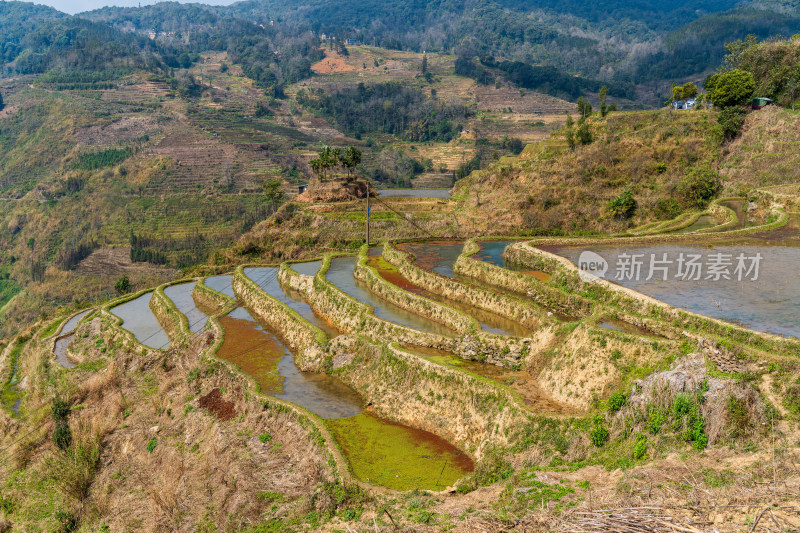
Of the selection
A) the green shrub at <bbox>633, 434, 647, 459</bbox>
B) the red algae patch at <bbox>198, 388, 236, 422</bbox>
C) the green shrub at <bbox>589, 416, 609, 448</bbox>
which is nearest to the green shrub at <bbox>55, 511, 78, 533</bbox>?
the red algae patch at <bbox>198, 388, 236, 422</bbox>

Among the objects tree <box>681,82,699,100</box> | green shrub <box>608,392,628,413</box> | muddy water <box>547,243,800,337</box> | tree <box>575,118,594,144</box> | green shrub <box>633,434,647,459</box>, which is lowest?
green shrub <box>633,434,647,459</box>

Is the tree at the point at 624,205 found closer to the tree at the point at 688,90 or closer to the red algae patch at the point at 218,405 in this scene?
the tree at the point at 688,90

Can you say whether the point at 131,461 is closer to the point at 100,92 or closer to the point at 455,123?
the point at 455,123

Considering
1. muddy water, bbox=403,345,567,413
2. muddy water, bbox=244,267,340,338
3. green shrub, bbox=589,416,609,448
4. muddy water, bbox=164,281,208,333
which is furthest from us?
muddy water, bbox=164,281,208,333

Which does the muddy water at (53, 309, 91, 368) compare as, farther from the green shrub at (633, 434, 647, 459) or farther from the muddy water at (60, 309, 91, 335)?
the green shrub at (633, 434, 647, 459)

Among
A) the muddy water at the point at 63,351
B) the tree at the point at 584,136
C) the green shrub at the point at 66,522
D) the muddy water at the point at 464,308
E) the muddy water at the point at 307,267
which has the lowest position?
the muddy water at the point at 63,351

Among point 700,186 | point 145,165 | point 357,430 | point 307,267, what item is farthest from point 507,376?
point 145,165

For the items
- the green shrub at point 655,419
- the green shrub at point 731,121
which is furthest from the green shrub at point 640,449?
the green shrub at point 731,121
